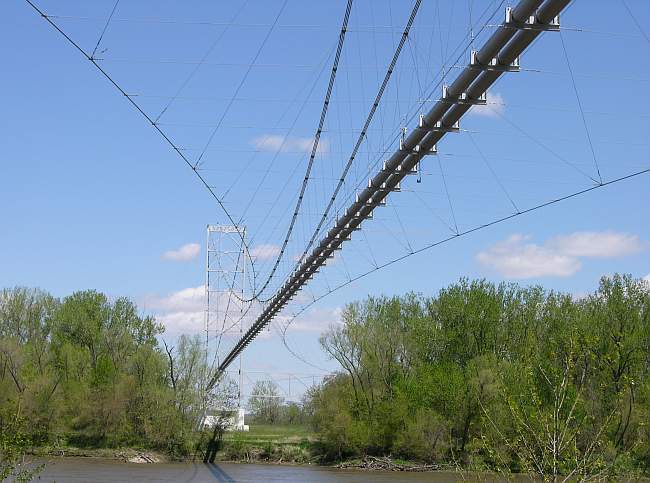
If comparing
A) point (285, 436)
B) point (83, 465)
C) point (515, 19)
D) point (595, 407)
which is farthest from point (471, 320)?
point (515, 19)

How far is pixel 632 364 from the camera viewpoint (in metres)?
49.9

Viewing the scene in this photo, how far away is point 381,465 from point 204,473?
10.6 m

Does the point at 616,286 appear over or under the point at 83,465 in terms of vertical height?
over

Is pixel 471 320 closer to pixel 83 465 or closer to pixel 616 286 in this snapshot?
pixel 616 286

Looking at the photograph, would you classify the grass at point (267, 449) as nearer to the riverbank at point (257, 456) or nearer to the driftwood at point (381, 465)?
the riverbank at point (257, 456)

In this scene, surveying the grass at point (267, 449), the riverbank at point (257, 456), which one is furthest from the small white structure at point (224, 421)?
the riverbank at point (257, 456)

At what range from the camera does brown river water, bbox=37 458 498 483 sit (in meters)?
43.2

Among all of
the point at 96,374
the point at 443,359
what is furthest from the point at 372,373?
the point at 96,374

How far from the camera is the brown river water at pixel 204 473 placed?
43.2 metres

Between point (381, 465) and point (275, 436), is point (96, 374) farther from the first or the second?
point (381, 465)

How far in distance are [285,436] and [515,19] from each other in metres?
55.6

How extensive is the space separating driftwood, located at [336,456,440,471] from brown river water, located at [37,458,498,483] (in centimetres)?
123

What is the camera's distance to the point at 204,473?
4828 cm

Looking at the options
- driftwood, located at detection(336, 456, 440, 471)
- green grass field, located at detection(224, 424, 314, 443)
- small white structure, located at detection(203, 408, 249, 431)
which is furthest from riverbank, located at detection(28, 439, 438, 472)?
small white structure, located at detection(203, 408, 249, 431)
